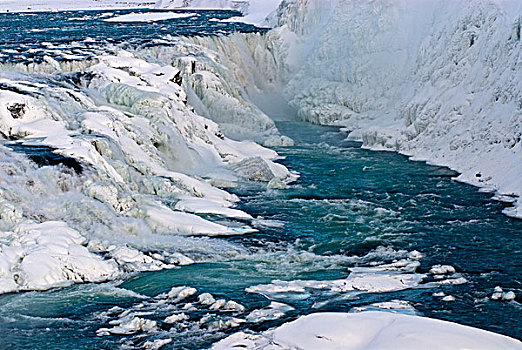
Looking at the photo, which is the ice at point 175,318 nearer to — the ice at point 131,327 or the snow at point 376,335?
the ice at point 131,327

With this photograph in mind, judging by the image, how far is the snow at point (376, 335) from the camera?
27.1 feet

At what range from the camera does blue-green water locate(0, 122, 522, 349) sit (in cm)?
1134

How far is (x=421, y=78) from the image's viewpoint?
96.8ft

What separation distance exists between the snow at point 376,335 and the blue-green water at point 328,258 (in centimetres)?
167

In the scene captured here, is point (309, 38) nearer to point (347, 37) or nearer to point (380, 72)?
point (347, 37)

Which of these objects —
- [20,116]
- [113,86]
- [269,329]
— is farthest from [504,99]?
[269,329]

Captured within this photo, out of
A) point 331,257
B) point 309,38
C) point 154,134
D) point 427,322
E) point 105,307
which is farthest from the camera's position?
point 309,38

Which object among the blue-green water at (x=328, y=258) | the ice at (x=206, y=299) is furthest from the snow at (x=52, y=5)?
the ice at (x=206, y=299)

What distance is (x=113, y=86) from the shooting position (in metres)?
23.7

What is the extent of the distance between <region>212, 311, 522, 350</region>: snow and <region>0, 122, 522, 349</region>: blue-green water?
1673mm

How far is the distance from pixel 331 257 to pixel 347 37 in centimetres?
2262

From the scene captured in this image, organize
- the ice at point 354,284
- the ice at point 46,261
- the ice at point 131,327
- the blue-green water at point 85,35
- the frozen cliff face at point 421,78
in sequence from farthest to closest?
the blue-green water at point 85,35 < the frozen cliff face at point 421,78 < the ice at point 46,261 < the ice at point 354,284 < the ice at point 131,327

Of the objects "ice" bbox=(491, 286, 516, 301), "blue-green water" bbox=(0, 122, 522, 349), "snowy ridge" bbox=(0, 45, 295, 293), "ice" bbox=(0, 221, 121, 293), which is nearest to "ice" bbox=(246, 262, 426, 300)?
A: "blue-green water" bbox=(0, 122, 522, 349)

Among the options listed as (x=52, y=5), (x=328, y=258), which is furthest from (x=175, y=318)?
(x=52, y=5)
